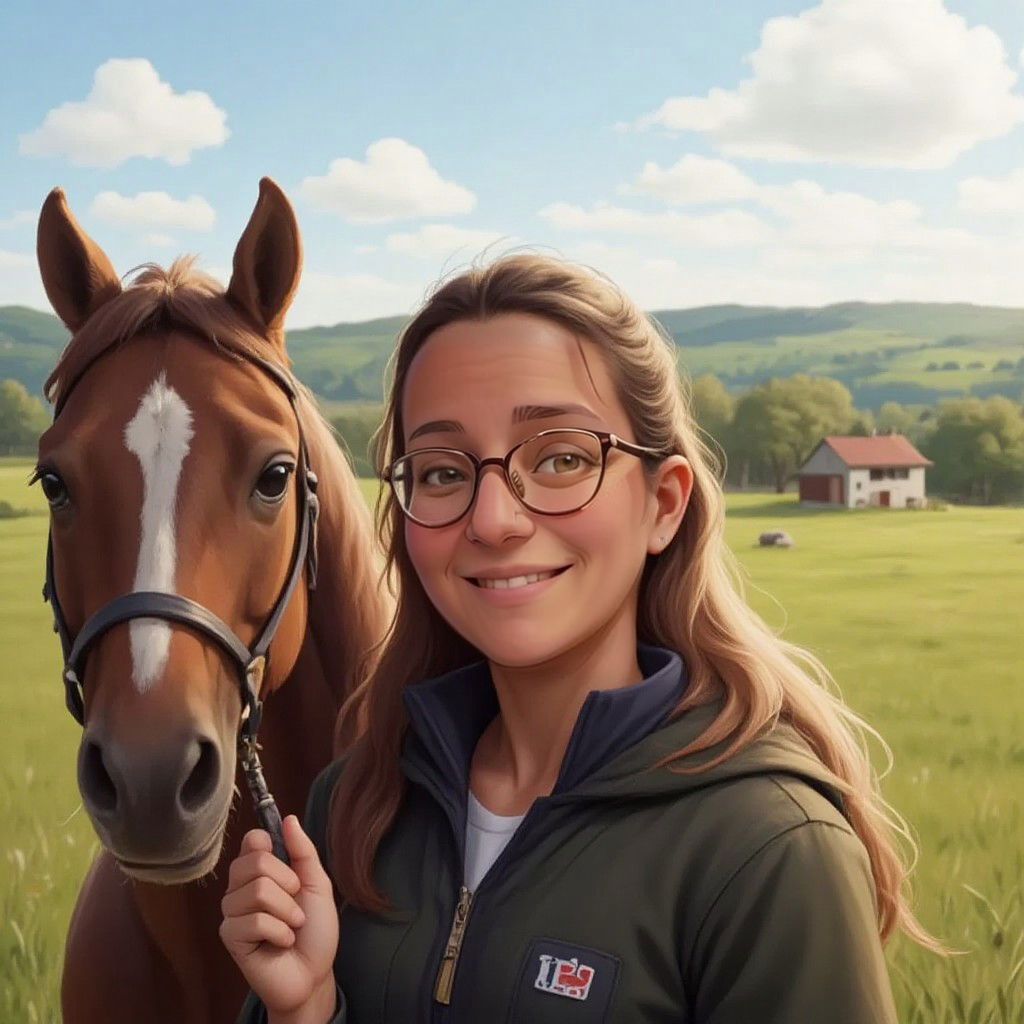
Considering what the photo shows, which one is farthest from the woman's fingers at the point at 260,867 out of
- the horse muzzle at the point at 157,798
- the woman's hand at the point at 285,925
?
the horse muzzle at the point at 157,798

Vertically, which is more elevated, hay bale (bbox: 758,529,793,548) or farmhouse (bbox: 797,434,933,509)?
farmhouse (bbox: 797,434,933,509)

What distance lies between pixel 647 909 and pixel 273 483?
95cm

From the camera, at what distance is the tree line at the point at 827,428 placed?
780 centimetres

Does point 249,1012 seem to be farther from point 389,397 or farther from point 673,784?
point 389,397

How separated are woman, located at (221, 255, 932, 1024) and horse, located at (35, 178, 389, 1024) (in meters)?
0.26

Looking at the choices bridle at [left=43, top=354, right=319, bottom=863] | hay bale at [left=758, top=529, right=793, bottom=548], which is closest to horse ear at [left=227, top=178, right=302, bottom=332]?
bridle at [left=43, top=354, right=319, bottom=863]

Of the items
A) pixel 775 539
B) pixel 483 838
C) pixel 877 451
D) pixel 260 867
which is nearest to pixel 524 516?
pixel 483 838

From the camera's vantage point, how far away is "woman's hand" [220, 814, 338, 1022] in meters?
1.30

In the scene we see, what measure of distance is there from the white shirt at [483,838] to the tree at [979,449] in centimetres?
737

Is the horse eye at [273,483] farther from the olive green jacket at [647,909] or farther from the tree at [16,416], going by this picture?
the tree at [16,416]

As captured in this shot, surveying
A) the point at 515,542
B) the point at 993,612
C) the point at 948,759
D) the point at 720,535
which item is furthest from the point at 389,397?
the point at 993,612

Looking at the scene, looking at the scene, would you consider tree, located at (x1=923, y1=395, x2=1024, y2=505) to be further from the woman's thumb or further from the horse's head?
the woman's thumb

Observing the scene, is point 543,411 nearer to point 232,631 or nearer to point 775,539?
point 232,631

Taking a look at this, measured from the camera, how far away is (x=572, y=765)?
1.32m
